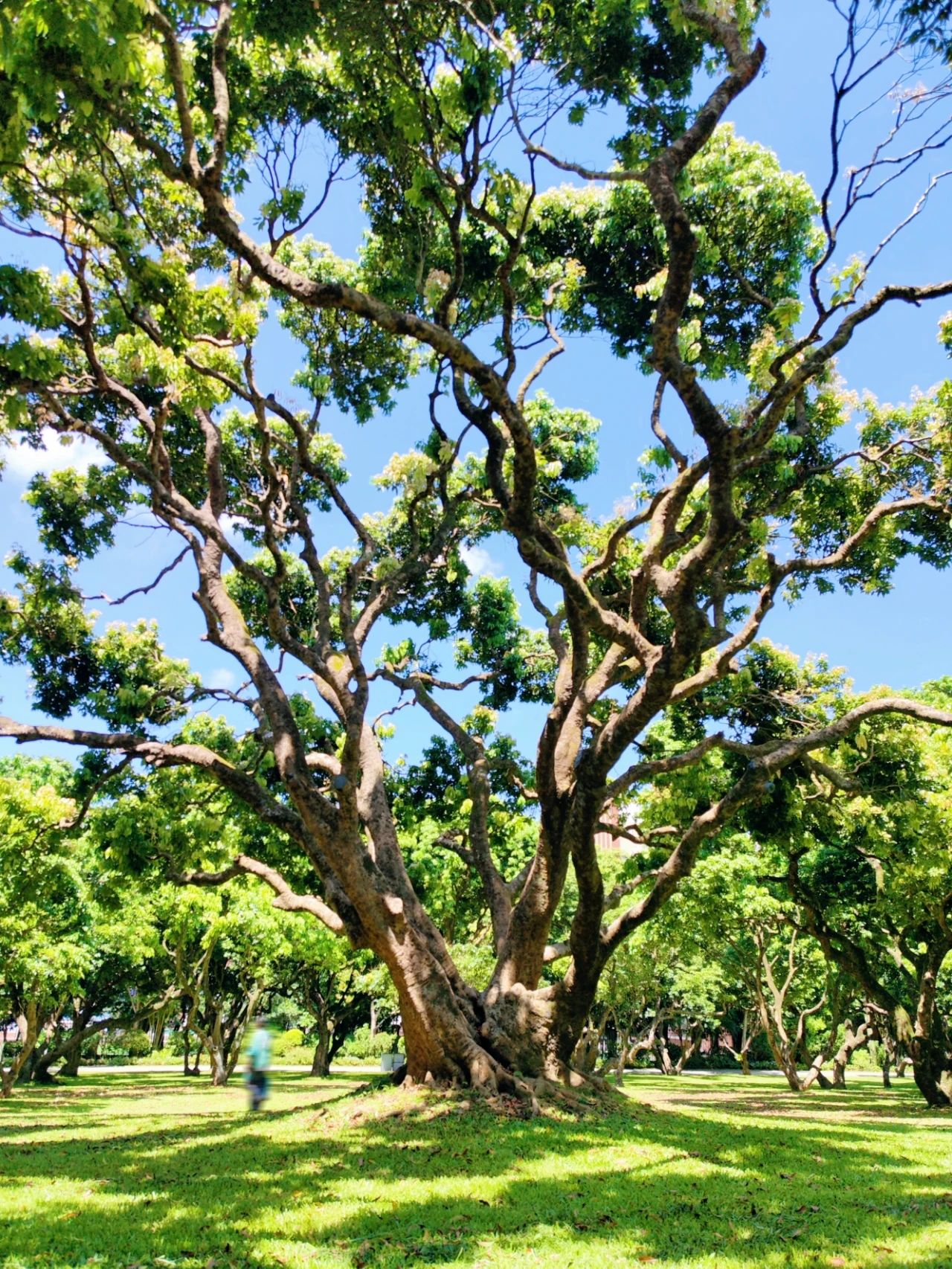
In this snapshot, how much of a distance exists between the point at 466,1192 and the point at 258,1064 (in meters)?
8.39

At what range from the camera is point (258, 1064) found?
508 inches

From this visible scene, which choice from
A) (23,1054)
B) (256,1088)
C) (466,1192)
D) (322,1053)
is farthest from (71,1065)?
(466,1192)

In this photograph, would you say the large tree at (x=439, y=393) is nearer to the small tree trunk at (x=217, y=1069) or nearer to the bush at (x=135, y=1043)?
the small tree trunk at (x=217, y=1069)

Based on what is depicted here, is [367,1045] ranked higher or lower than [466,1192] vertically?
lower

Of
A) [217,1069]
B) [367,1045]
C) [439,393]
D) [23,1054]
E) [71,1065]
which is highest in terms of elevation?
[439,393]

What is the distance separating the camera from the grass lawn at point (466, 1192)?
4.49 metres

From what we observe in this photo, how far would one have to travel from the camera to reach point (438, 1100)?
9.44 m

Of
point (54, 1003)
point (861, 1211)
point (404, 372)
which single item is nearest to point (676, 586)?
point (861, 1211)

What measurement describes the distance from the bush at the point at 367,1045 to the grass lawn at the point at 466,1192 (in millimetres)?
41675

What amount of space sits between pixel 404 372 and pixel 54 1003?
85.8 feet

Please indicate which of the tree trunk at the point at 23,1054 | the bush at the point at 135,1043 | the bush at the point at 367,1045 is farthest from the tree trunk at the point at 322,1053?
the bush at the point at 135,1043

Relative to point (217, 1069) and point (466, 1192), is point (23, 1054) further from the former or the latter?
point (466, 1192)

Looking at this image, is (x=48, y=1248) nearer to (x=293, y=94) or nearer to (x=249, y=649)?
(x=249, y=649)

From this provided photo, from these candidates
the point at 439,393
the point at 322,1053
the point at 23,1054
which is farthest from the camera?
the point at 322,1053
